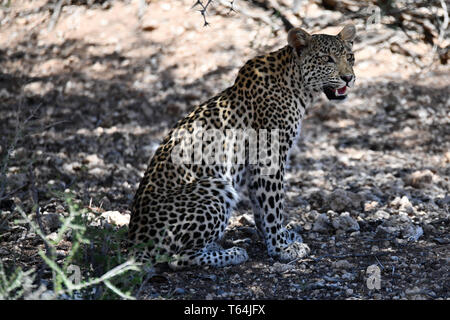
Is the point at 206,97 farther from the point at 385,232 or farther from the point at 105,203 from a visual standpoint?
A: the point at 385,232

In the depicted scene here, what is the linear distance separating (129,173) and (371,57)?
5540mm

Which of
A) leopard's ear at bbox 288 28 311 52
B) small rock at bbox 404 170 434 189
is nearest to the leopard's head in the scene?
leopard's ear at bbox 288 28 311 52

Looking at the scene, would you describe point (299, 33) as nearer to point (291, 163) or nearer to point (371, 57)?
point (291, 163)

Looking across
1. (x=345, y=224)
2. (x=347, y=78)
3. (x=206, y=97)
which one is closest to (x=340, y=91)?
(x=347, y=78)

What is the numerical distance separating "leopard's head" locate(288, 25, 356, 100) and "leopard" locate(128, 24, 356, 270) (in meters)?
0.01

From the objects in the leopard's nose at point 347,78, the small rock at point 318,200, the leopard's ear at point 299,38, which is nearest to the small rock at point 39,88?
the small rock at point 318,200

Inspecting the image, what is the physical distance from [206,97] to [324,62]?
5.19 meters

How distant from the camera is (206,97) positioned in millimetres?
11977

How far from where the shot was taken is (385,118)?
11.5 m

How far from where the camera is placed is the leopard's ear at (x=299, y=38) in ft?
23.0

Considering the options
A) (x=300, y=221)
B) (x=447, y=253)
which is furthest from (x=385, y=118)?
(x=447, y=253)

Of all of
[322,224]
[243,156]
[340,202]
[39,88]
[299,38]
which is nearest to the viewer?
[243,156]

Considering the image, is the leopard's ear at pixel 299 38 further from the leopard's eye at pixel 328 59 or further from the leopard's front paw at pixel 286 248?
the leopard's front paw at pixel 286 248

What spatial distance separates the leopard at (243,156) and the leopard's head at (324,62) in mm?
10
